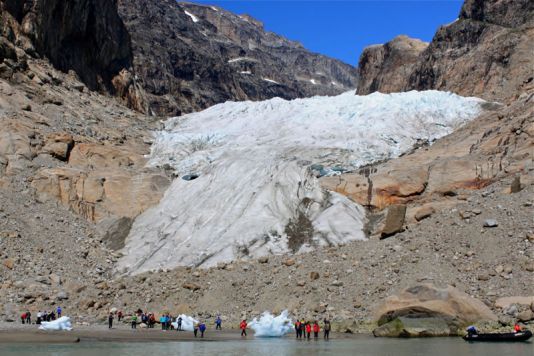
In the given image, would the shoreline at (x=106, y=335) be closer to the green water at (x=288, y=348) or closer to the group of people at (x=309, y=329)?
the group of people at (x=309, y=329)

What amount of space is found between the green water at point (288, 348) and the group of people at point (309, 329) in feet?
3.80

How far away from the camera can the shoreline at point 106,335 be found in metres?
26.9

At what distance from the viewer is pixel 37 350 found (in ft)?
77.2

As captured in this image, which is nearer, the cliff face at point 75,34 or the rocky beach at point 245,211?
the rocky beach at point 245,211

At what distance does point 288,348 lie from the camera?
2512 cm

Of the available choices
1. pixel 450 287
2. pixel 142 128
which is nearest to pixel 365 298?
pixel 450 287

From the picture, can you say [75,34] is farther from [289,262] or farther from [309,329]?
[309,329]

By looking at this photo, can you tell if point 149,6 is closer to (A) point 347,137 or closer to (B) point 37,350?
(A) point 347,137

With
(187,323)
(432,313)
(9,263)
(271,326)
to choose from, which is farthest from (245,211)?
(432,313)

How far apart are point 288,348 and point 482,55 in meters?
61.4

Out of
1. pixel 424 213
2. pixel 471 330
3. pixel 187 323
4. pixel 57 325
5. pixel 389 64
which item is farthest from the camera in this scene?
pixel 389 64

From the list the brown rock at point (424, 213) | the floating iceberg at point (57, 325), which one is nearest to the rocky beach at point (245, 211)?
the brown rock at point (424, 213)

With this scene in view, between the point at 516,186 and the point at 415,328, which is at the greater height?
the point at 516,186

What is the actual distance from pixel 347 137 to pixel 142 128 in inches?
747
